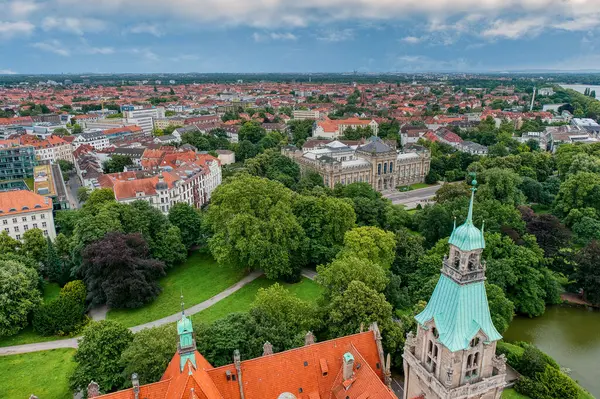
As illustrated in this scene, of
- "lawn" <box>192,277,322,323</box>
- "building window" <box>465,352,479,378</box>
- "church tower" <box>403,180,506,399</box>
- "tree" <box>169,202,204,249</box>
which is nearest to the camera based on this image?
"church tower" <box>403,180,506,399</box>

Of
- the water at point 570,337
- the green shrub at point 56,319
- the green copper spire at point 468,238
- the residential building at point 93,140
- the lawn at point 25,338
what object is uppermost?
the green copper spire at point 468,238

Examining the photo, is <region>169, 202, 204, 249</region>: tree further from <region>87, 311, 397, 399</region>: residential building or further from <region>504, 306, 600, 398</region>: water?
<region>504, 306, 600, 398</region>: water

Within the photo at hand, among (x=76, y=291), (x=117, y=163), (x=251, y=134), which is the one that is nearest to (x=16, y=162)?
(x=117, y=163)

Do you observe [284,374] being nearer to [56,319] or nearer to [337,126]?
[56,319]

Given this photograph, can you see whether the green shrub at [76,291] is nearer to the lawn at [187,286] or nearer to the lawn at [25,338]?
the lawn at [187,286]

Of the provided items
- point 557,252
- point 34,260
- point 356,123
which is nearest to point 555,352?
point 557,252

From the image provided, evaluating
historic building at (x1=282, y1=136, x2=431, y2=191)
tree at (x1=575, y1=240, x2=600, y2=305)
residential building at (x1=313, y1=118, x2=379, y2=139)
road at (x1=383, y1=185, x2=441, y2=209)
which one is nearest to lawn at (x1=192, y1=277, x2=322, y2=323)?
tree at (x1=575, y1=240, x2=600, y2=305)

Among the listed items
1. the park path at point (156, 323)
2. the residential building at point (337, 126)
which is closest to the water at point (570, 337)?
the park path at point (156, 323)
